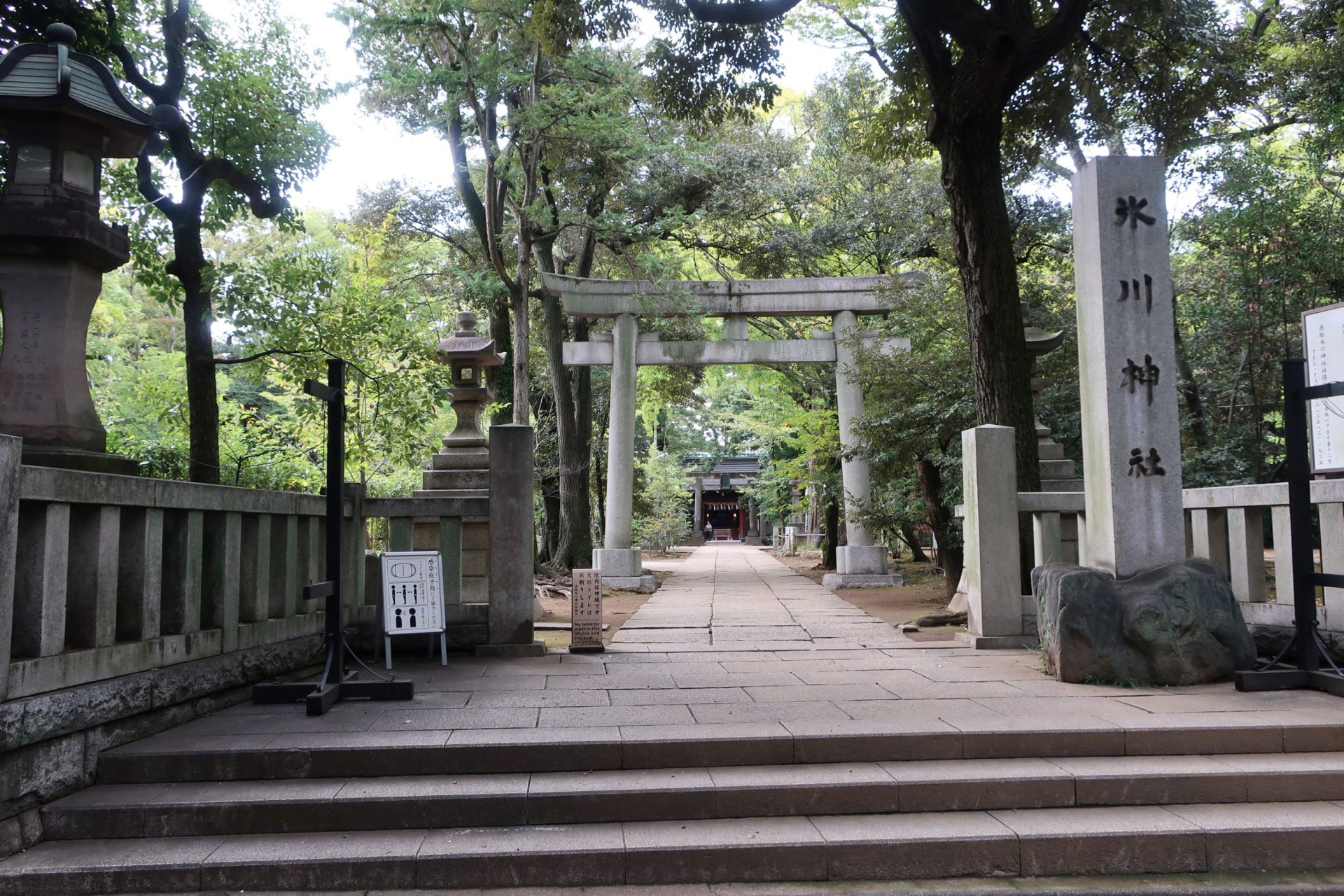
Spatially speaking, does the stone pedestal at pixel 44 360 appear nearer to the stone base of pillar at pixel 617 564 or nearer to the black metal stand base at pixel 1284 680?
the black metal stand base at pixel 1284 680

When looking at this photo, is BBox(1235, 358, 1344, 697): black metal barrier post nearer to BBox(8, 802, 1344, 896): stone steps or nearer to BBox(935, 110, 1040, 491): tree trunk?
BBox(8, 802, 1344, 896): stone steps

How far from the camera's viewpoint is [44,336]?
4504 millimetres

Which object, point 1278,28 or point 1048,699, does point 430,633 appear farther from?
point 1278,28

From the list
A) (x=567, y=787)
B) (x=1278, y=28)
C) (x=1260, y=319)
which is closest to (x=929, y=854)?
(x=567, y=787)

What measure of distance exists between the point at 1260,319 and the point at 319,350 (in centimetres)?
1279

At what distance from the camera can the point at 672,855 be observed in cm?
339

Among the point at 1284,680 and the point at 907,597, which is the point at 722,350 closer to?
the point at 907,597

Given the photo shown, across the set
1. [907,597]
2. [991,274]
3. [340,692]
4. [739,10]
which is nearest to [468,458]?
[340,692]

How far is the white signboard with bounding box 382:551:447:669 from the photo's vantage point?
6.39 meters

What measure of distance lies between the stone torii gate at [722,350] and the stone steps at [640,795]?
35.4 feet

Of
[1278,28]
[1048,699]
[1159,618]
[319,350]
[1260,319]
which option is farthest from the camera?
[1278,28]

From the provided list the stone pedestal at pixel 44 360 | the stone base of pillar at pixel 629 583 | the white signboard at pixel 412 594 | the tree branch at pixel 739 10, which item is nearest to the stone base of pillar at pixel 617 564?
the stone base of pillar at pixel 629 583

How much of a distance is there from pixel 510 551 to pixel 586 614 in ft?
2.85

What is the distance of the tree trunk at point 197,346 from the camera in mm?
8711
